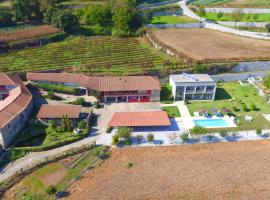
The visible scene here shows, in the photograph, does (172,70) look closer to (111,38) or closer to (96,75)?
(96,75)

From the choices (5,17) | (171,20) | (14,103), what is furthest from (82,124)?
(171,20)

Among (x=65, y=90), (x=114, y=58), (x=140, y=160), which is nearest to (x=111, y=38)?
(x=114, y=58)

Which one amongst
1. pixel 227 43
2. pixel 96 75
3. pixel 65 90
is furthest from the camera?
pixel 227 43

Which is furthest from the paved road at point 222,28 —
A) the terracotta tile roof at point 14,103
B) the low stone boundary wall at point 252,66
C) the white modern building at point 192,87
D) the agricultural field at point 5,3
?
the terracotta tile roof at point 14,103

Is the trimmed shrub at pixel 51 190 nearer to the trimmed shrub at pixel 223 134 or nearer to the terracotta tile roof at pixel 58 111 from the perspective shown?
the terracotta tile roof at pixel 58 111

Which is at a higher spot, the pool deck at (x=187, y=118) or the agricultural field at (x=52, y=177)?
the pool deck at (x=187, y=118)

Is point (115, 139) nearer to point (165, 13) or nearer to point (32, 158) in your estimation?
point (32, 158)
